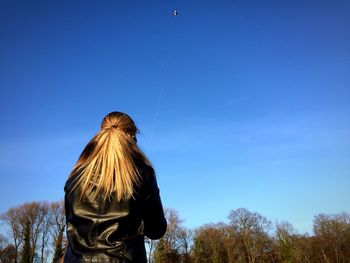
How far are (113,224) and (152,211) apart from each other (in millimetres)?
353

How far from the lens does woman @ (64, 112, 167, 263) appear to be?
7.44 feet

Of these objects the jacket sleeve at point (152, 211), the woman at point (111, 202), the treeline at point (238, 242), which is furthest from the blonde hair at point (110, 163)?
the treeline at point (238, 242)

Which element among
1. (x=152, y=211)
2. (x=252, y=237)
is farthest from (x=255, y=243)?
(x=152, y=211)

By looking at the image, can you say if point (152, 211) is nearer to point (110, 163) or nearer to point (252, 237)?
point (110, 163)

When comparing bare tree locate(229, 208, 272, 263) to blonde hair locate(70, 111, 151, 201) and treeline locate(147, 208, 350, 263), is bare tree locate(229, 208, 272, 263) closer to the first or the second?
treeline locate(147, 208, 350, 263)

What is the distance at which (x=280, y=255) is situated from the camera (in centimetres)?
6575

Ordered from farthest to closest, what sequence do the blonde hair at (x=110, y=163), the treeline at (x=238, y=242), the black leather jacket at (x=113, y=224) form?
1. the treeline at (x=238, y=242)
2. the blonde hair at (x=110, y=163)
3. the black leather jacket at (x=113, y=224)

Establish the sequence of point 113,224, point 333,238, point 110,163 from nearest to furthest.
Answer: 1. point 113,224
2. point 110,163
3. point 333,238

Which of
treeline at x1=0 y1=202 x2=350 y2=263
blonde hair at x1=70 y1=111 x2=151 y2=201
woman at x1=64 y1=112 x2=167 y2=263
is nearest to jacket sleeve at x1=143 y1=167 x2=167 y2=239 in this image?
woman at x1=64 y1=112 x2=167 y2=263

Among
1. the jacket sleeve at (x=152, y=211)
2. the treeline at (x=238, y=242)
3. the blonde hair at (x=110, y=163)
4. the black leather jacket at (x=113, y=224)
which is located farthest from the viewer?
the treeline at (x=238, y=242)

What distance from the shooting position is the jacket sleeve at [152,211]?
101 inches

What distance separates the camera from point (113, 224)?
2.32 meters

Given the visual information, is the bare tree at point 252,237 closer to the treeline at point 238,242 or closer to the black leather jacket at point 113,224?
the treeline at point 238,242

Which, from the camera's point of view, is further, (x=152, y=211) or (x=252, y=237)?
(x=252, y=237)
